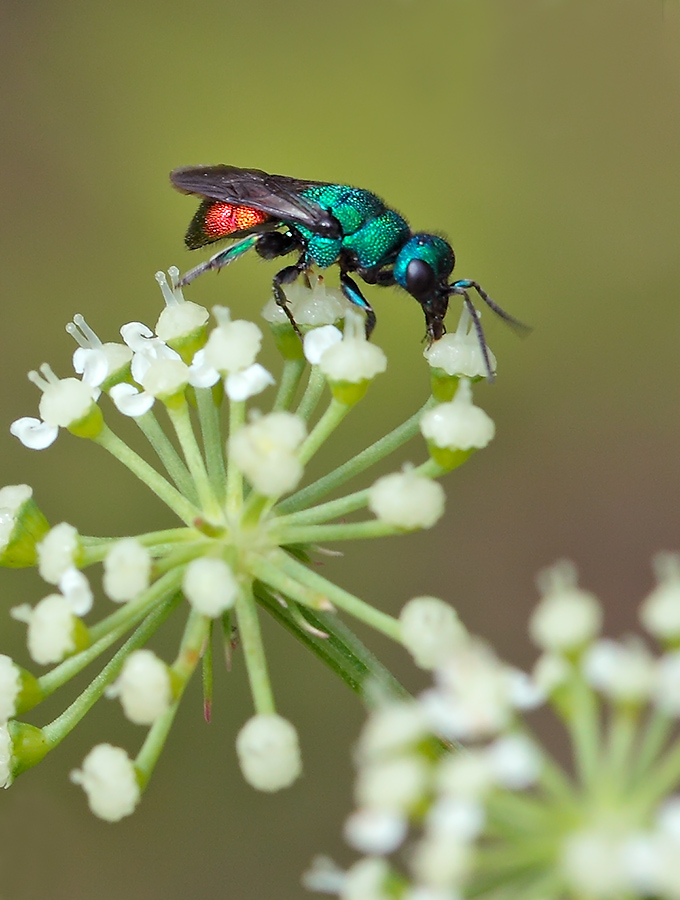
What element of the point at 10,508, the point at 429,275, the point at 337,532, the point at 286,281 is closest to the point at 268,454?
the point at 337,532

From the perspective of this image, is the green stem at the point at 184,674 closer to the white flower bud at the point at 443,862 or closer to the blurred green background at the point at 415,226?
the white flower bud at the point at 443,862

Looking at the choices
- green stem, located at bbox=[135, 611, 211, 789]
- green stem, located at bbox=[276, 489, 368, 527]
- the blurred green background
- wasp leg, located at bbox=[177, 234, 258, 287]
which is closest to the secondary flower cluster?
green stem, located at bbox=[135, 611, 211, 789]

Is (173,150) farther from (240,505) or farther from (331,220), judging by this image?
(240,505)

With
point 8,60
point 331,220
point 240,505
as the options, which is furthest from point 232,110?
point 240,505

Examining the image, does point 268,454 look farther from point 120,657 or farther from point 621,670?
point 621,670

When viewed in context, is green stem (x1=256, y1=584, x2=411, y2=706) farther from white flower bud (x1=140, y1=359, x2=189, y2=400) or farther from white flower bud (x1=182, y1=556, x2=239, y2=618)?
white flower bud (x1=140, y1=359, x2=189, y2=400)

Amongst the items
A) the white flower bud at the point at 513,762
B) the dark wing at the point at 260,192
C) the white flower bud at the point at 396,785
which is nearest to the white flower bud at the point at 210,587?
the white flower bud at the point at 396,785
